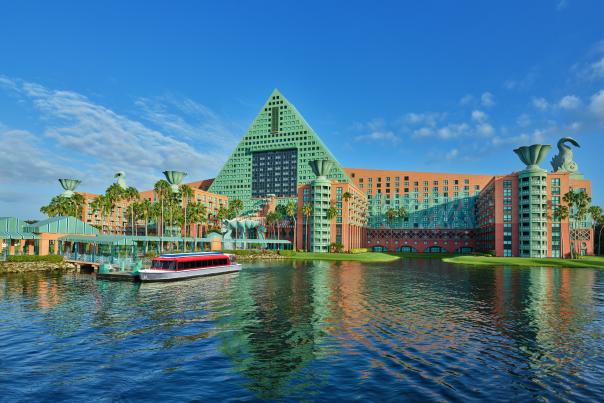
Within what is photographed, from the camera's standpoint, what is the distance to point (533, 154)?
14150 cm

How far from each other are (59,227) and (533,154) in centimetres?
14475

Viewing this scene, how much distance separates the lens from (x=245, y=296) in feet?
164

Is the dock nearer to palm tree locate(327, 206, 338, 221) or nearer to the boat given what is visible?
the boat

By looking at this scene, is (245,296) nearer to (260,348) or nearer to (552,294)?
(260,348)

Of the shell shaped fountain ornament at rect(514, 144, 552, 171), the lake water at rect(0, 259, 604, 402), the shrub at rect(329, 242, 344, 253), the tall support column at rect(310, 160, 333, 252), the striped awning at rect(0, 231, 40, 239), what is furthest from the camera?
the tall support column at rect(310, 160, 333, 252)

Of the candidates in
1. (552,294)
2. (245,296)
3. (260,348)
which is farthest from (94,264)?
(552,294)

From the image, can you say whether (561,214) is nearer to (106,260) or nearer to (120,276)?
(120,276)

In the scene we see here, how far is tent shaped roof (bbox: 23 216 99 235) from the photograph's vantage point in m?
84.5

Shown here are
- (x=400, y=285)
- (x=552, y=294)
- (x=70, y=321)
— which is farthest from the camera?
(x=400, y=285)

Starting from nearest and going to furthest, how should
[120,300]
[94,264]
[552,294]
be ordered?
1. [120,300]
2. [552,294]
3. [94,264]

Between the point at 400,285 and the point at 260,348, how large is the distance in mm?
40593

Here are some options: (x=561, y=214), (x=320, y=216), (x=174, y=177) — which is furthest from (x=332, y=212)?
(x=174, y=177)

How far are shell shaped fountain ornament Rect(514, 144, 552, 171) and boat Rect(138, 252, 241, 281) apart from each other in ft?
375

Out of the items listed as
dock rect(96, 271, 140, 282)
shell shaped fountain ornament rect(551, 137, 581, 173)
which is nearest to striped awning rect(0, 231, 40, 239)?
dock rect(96, 271, 140, 282)
